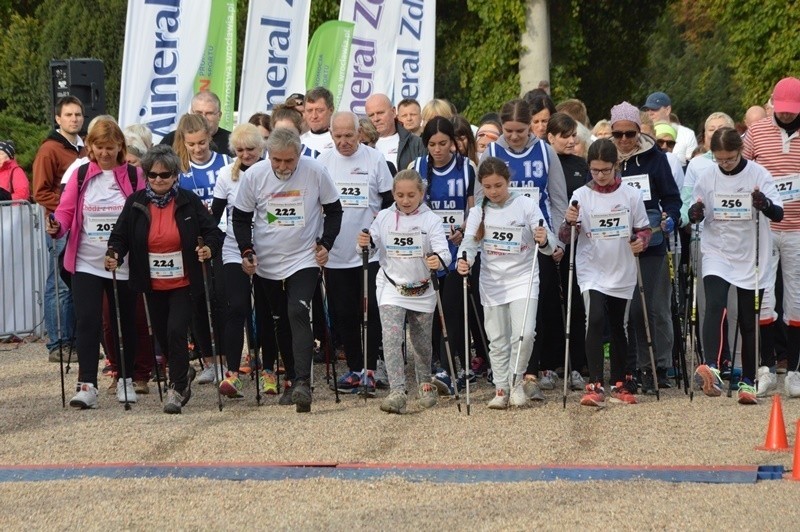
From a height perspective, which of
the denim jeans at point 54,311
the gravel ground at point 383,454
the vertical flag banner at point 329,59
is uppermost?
the vertical flag banner at point 329,59

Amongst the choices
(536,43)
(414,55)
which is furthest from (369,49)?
(536,43)

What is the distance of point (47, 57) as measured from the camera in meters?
40.1

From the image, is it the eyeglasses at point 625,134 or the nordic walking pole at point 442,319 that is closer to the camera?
the nordic walking pole at point 442,319

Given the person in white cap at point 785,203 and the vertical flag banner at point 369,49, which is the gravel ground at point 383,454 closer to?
the person in white cap at point 785,203

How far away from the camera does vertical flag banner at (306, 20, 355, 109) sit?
18719 mm

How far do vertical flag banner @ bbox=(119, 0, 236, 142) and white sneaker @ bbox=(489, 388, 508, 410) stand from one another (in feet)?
19.6

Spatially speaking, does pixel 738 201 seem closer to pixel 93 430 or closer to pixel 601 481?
pixel 601 481

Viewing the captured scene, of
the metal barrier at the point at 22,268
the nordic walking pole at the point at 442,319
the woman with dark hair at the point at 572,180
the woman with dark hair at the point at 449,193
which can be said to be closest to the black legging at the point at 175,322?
the nordic walking pole at the point at 442,319

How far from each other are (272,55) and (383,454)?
917 centimetres

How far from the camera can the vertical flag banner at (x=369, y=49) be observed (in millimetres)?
18812

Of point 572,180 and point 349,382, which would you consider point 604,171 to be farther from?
point 349,382

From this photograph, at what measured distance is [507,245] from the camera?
36.4 ft

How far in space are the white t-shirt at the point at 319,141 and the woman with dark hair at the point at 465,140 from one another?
1.48 m

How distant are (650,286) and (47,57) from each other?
100 feet
